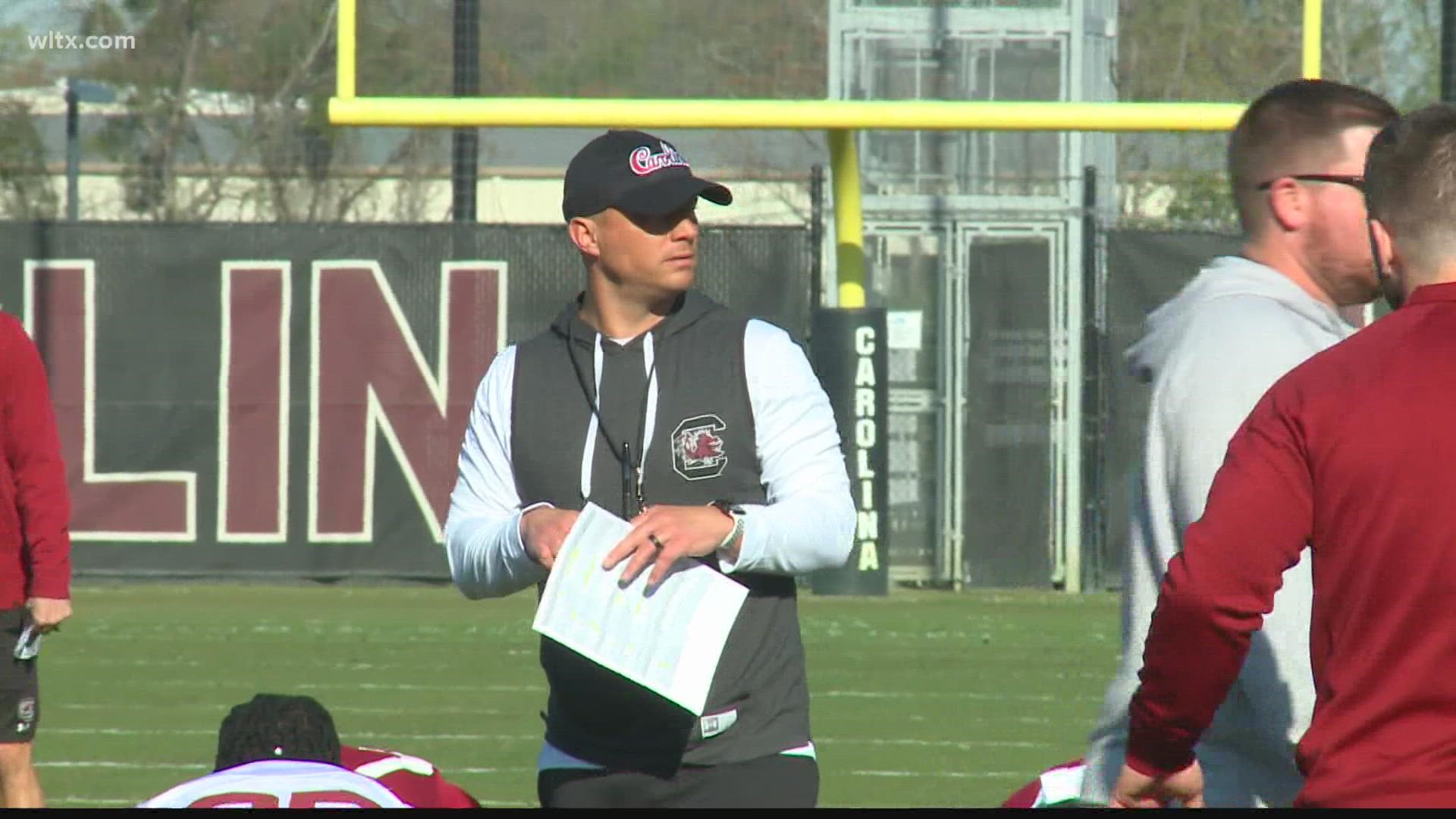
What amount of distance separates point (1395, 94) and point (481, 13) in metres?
6.37

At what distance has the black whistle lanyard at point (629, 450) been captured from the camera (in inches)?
144

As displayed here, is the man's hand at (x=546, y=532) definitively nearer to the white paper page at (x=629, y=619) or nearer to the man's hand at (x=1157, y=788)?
the white paper page at (x=629, y=619)

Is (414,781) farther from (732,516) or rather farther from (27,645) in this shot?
(27,645)

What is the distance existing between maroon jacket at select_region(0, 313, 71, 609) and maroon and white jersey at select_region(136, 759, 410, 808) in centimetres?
312

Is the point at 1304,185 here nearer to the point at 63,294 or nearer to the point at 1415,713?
the point at 1415,713

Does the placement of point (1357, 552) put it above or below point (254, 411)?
below

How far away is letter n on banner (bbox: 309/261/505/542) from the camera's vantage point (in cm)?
1345

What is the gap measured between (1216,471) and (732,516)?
2.87 ft

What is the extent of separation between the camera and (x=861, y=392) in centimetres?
1249

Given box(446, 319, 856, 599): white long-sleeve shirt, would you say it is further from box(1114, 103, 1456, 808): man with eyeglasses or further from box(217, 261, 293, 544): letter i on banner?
box(217, 261, 293, 544): letter i on banner

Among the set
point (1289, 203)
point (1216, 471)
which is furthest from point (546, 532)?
point (1289, 203)

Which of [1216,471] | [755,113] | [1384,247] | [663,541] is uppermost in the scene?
[755,113]

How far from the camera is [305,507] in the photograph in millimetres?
13547


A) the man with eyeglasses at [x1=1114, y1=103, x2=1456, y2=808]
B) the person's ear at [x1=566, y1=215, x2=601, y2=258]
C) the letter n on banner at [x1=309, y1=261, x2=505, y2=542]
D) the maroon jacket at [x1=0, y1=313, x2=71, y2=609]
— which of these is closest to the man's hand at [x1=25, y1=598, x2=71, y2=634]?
the maroon jacket at [x1=0, y1=313, x2=71, y2=609]
